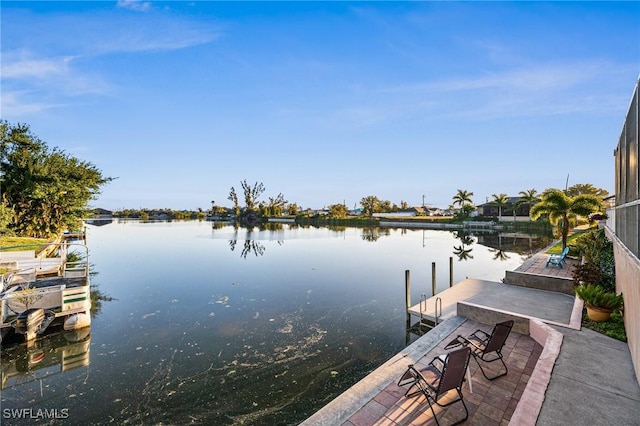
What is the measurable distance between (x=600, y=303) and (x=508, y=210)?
2535 inches

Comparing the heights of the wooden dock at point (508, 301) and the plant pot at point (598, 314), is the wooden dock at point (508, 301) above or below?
below

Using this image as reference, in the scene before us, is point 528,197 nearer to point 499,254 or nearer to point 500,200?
point 500,200

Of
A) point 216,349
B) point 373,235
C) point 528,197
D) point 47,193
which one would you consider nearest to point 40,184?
point 47,193

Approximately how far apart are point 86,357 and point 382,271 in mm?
13494

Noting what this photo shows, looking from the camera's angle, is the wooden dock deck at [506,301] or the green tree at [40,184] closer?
the wooden dock deck at [506,301]

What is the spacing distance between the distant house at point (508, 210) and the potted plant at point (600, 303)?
182ft

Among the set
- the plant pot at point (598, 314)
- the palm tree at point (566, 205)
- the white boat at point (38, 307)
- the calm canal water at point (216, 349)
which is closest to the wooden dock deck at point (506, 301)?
the plant pot at point (598, 314)

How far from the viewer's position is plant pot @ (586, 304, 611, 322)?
5.82 m

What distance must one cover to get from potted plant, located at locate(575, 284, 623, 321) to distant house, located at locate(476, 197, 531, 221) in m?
55.5

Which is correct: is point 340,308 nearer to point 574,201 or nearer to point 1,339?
point 1,339

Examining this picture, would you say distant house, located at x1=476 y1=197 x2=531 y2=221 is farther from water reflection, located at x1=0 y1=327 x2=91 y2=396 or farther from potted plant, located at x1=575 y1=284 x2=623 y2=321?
water reflection, located at x1=0 y1=327 x2=91 y2=396

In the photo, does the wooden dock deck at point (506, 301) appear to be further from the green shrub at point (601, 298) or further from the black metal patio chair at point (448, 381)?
the black metal patio chair at point (448, 381)

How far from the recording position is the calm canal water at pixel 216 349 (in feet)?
18.5

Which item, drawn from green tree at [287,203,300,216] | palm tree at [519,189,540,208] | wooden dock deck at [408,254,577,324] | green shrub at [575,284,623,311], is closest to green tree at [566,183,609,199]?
palm tree at [519,189,540,208]
